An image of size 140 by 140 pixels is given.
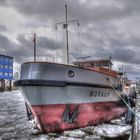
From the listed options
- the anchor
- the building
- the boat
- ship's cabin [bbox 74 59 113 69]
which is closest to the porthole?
the boat

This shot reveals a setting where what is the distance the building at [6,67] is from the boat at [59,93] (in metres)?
56.8

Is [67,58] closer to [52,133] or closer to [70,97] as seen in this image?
[70,97]

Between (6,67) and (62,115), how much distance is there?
59561mm

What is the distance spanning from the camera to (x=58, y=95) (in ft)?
36.5

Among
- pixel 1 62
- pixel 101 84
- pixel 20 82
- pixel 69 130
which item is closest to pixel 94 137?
pixel 69 130

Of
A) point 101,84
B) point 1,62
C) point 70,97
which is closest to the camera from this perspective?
point 70,97

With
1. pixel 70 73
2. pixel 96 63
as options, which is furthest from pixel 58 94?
pixel 96 63

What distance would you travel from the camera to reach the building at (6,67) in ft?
218

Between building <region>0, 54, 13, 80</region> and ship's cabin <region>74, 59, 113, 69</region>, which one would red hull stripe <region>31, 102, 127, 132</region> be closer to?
ship's cabin <region>74, 59, 113, 69</region>

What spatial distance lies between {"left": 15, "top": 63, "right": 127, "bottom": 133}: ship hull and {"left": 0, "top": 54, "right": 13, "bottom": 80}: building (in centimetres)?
5688

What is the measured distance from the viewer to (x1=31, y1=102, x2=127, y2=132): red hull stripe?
36.2 feet

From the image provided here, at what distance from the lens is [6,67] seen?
68062 millimetres

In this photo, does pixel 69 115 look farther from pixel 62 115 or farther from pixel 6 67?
pixel 6 67

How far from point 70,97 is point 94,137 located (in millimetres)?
2147
